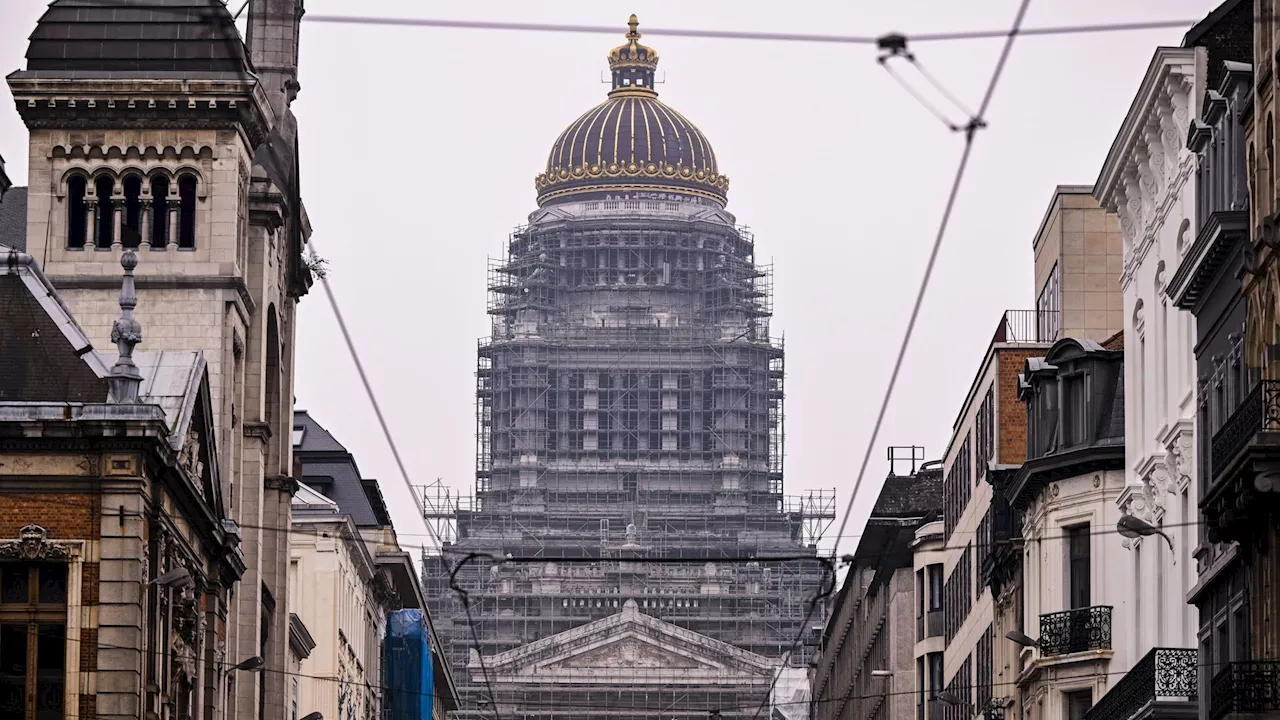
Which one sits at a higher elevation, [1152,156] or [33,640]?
[1152,156]

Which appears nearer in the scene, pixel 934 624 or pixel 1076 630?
pixel 1076 630

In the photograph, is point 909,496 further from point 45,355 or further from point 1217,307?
point 1217,307

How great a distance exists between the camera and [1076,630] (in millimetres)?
64938

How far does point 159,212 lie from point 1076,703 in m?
19.4

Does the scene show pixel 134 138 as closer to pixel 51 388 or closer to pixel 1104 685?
pixel 51 388

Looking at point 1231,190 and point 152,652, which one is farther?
point 152,652

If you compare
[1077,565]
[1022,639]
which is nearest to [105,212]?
[1022,639]

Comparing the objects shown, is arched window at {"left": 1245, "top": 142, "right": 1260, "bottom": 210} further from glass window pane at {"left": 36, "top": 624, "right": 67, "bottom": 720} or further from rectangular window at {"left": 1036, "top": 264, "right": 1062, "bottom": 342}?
rectangular window at {"left": 1036, "top": 264, "right": 1062, "bottom": 342}

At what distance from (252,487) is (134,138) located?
9289mm

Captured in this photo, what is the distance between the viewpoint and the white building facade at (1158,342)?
53.7 metres

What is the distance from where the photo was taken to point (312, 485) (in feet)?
351

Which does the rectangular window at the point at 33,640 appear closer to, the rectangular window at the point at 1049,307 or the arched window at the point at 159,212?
the arched window at the point at 159,212

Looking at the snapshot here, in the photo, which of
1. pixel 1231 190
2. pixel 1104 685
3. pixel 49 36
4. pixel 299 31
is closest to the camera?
pixel 1231 190

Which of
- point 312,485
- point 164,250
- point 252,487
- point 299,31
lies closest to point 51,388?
point 164,250
